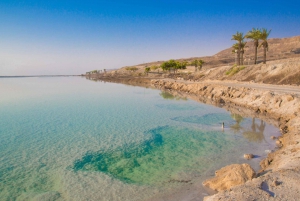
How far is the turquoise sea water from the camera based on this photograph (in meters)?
10.4

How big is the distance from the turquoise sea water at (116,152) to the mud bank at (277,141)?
1638 mm

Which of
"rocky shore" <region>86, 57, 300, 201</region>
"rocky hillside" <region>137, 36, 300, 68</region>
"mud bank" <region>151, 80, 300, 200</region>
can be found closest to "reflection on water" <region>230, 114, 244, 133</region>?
"rocky shore" <region>86, 57, 300, 201</region>

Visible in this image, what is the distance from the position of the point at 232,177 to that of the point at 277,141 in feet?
26.8

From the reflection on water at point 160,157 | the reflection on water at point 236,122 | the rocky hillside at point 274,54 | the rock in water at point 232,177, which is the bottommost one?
the reflection on water at point 236,122

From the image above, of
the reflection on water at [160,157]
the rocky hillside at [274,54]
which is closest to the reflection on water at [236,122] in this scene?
the reflection on water at [160,157]

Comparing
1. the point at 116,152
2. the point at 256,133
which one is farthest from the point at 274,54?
the point at 116,152

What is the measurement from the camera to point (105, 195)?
31.8 feet

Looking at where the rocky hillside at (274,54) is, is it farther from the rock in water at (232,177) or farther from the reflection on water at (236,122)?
the rock in water at (232,177)

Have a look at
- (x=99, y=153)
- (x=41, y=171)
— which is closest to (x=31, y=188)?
(x=41, y=171)

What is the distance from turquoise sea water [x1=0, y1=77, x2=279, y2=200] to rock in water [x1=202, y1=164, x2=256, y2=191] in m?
1.30

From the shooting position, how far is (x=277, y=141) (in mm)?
15430

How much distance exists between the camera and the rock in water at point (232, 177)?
913 centimetres

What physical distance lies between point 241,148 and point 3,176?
46.4 feet

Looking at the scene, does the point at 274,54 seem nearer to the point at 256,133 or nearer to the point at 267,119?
the point at 267,119
